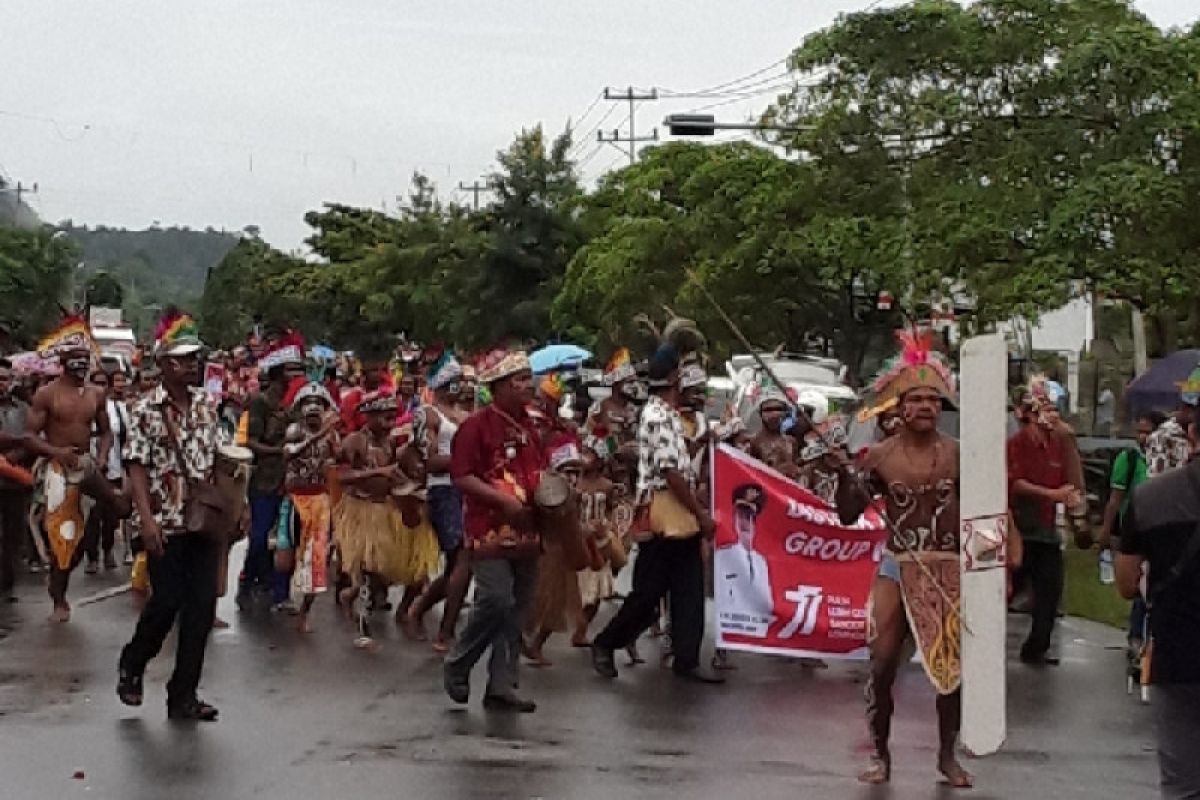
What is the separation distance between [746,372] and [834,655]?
1450cm

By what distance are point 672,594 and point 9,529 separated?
5.88 metres

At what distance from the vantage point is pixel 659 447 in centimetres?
1137

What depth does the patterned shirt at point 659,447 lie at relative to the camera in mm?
11352

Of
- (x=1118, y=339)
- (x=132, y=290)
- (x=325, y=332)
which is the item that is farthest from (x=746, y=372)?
(x=132, y=290)

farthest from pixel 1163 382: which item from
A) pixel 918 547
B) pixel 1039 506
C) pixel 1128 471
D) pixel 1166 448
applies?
pixel 918 547

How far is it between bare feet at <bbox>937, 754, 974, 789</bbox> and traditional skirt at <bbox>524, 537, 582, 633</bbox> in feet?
10.6

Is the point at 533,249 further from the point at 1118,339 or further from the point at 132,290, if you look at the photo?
the point at 132,290

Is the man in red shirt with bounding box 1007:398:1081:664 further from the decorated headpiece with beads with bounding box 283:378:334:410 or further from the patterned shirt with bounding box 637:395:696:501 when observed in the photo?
the decorated headpiece with beads with bounding box 283:378:334:410

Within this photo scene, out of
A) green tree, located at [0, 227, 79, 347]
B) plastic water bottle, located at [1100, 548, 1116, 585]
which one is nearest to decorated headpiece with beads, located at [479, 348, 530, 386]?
plastic water bottle, located at [1100, 548, 1116, 585]

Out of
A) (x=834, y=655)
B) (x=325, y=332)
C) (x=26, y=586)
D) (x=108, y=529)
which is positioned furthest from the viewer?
(x=325, y=332)

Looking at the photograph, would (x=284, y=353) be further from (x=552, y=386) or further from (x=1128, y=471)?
(x=1128, y=471)

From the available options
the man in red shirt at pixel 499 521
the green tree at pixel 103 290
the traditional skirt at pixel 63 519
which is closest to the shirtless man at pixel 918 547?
the man in red shirt at pixel 499 521

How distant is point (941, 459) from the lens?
8500 mm

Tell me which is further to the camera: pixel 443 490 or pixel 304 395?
pixel 304 395
